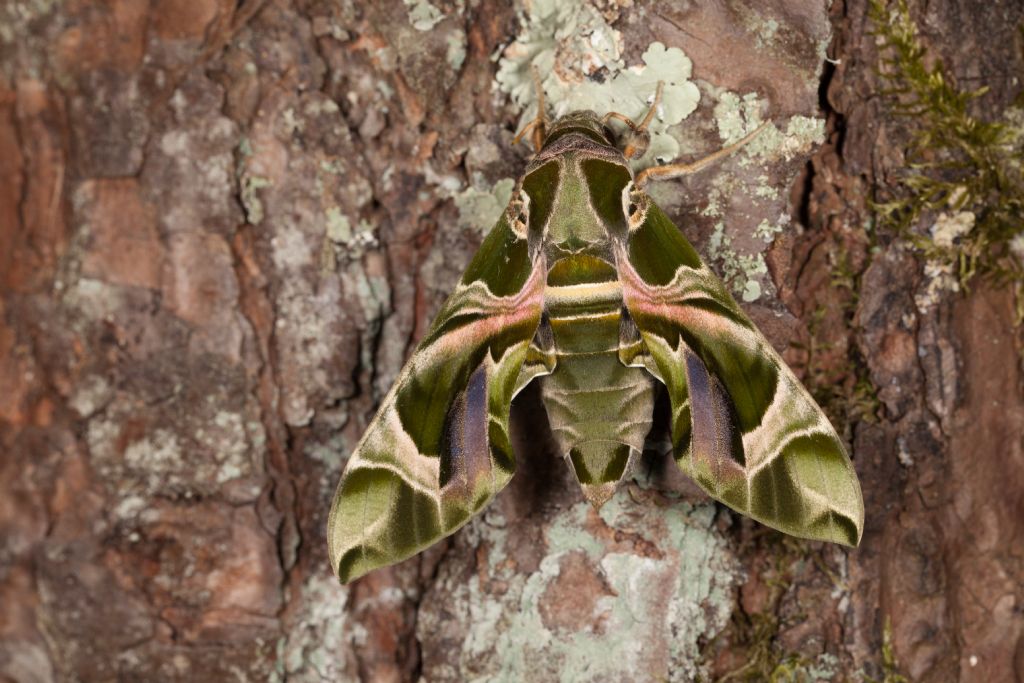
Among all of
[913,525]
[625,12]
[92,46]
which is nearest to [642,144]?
[625,12]

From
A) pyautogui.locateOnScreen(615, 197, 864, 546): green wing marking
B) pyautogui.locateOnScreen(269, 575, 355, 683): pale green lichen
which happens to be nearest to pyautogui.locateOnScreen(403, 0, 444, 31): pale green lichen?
pyautogui.locateOnScreen(615, 197, 864, 546): green wing marking

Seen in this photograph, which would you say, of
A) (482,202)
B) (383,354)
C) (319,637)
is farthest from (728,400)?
(319,637)

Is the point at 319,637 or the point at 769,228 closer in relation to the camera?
the point at 769,228

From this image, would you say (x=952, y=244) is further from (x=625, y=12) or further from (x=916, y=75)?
(x=625, y=12)

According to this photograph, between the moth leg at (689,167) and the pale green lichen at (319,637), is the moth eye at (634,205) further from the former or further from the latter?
the pale green lichen at (319,637)

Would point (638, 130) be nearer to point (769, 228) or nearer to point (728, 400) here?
point (769, 228)
